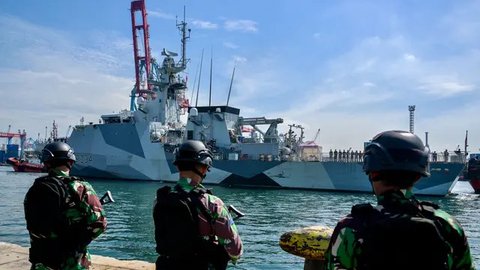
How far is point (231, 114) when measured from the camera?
37.1m

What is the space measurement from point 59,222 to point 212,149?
32.1 m

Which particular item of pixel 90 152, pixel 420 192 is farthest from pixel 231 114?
pixel 420 192

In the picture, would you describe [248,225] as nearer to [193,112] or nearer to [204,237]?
[204,237]

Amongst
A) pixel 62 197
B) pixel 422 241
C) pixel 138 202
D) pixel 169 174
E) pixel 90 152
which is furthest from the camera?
pixel 90 152

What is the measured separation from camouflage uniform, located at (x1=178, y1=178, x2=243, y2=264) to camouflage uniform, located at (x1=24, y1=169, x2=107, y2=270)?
2.55 ft

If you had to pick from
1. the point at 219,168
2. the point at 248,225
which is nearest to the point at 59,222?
the point at 248,225

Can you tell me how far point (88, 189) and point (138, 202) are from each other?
1824cm

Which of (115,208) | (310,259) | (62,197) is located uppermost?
(62,197)

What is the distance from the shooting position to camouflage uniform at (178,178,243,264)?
2498 millimetres

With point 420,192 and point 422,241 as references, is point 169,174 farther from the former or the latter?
point 422,241

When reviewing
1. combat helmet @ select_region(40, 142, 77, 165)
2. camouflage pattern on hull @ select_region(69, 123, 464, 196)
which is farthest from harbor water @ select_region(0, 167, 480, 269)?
camouflage pattern on hull @ select_region(69, 123, 464, 196)

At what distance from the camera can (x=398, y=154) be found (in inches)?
63.4

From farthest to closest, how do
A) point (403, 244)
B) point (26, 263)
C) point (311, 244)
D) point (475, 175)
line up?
point (475, 175), point (26, 263), point (311, 244), point (403, 244)

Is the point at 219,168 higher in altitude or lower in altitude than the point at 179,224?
lower
